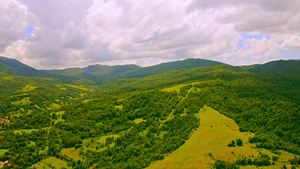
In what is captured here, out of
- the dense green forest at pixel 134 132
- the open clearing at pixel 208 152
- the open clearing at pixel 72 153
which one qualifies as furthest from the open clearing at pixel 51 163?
the open clearing at pixel 208 152

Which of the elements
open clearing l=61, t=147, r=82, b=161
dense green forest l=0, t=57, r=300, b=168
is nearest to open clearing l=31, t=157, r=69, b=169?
dense green forest l=0, t=57, r=300, b=168

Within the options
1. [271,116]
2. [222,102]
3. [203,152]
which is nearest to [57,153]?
[203,152]

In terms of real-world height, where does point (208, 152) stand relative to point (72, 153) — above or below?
above

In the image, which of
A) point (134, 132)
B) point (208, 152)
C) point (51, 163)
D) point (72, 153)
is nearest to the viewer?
point (208, 152)

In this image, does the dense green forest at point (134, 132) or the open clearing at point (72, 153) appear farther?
the open clearing at point (72, 153)

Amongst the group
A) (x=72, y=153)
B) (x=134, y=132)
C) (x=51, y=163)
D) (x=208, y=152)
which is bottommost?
(x=51, y=163)

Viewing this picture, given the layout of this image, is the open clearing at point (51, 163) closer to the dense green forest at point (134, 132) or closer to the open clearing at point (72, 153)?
the dense green forest at point (134, 132)

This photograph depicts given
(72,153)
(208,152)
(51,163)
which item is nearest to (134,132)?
(72,153)

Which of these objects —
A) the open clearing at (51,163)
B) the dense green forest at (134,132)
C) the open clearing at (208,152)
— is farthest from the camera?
the dense green forest at (134,132)

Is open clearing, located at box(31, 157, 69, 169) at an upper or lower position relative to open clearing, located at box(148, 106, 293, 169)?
lower

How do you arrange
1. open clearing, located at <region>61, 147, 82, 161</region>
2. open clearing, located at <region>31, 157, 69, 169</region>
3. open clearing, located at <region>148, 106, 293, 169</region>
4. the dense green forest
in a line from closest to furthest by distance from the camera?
open clearing, located at <region>148, 106, 293, 169</region> < open clearing, located at <region>31, 157, 69, 169</region> < the dense green forest < open clearing, located at <region>61, 147, 82, 161</region>

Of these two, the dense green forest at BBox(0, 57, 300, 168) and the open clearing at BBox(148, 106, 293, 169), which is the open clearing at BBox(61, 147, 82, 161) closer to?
the dense green forest at BBox(0, 57, 300, 168)

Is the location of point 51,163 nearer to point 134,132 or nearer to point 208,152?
point 134,132
